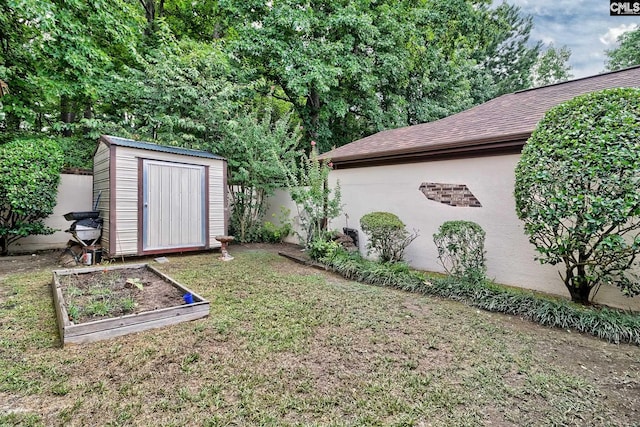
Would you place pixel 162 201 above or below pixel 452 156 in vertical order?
below

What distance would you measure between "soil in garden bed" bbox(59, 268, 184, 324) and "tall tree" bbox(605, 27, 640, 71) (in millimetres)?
21055

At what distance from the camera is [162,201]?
594 cm

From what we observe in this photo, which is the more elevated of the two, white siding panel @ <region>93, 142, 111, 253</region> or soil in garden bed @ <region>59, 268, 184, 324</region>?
white siding panel @ <region>93, 142, 111, 253</region>

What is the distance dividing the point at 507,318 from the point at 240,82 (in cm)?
930

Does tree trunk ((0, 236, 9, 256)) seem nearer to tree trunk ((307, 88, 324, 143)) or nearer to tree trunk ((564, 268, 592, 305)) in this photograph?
tree trunk ((307, 88, 324, 143))

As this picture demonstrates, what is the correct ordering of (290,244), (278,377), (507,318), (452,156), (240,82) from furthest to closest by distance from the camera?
(240,82), (290,244), (452,156), (507,318), (278,377)

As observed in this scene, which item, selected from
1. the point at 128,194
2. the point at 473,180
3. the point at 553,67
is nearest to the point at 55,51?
the point at 128,194

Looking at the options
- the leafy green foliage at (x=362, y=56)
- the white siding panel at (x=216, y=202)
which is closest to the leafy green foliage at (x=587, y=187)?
the white siding panel at (x=216, y=202)

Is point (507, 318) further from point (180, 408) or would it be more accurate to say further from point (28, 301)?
point (28, 301)

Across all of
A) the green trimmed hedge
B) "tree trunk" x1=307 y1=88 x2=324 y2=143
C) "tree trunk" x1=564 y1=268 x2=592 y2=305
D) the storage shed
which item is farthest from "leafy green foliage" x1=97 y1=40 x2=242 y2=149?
"tree trunk" x1=564 y1=268 x2=592 y2=305

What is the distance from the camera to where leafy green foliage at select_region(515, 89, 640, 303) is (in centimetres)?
281

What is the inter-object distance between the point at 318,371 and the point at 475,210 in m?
3.57

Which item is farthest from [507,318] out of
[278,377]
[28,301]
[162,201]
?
[162,201]

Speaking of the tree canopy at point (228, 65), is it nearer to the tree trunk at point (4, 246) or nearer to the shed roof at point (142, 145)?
the shed roof at point (142, 145)
